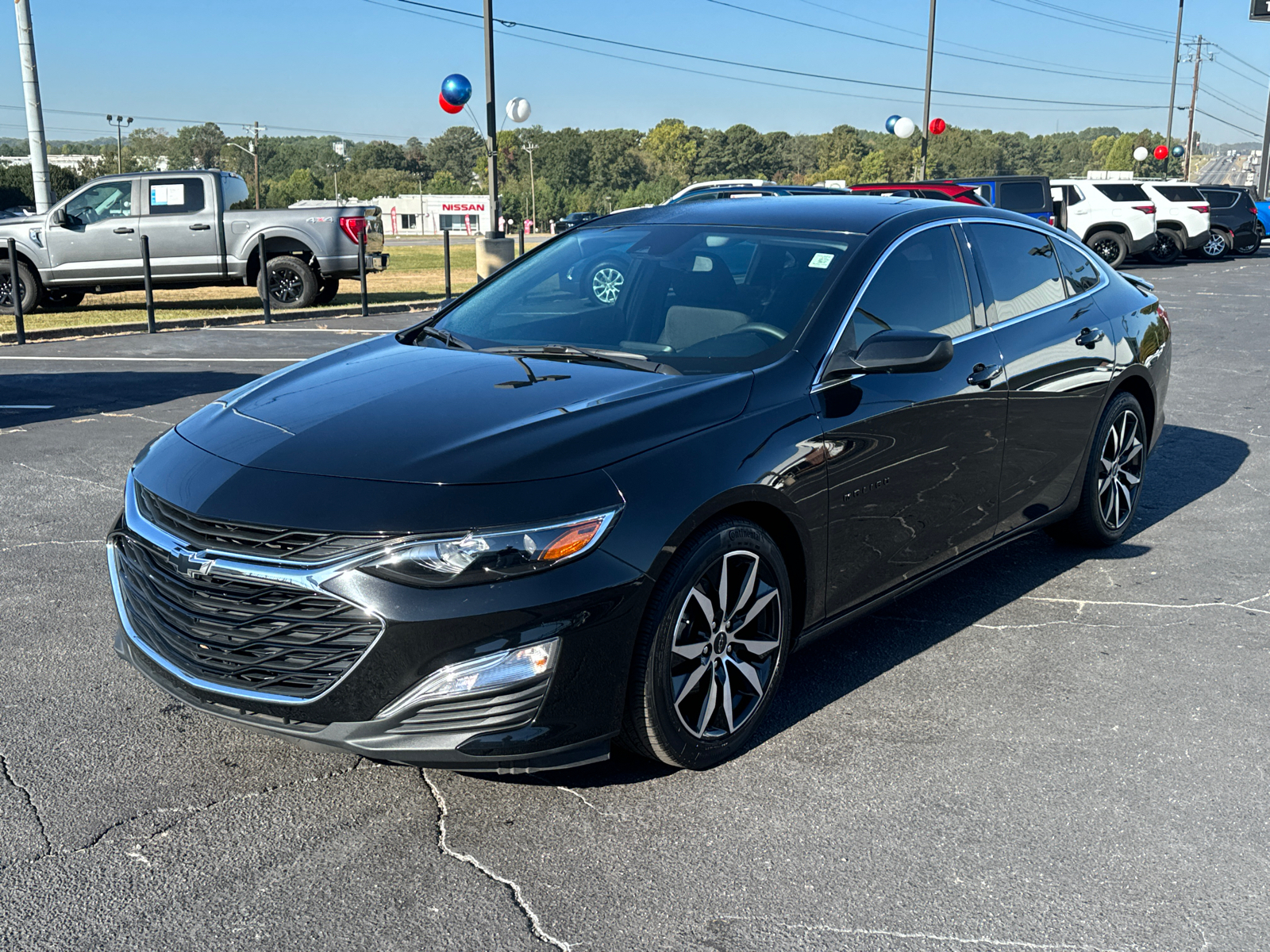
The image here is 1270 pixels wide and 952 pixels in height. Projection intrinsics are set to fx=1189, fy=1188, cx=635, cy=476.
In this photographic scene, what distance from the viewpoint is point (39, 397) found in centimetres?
995

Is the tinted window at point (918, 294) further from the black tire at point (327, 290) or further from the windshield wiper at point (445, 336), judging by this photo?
the black tire at point (327, 290)

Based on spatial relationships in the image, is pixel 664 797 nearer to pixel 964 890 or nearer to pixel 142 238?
pixel 964 890

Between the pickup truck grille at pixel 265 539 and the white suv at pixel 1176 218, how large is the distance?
28.9 metres

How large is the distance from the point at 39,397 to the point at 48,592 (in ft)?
18.4

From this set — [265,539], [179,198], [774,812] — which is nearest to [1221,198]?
[179,198]

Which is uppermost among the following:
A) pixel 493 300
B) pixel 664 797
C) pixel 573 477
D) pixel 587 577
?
pixel 493 300

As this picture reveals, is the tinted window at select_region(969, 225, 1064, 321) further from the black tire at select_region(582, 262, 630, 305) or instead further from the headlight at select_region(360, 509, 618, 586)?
the headlight at select_region(360, 509, 618, 586)

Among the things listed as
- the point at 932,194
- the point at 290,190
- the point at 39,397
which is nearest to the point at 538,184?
the point at 290,190

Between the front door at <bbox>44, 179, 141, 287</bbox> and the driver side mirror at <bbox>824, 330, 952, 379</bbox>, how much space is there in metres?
15.7

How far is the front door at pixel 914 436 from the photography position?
3.90m

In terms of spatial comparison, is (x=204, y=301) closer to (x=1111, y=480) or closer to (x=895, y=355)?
(x=1111, y=480)

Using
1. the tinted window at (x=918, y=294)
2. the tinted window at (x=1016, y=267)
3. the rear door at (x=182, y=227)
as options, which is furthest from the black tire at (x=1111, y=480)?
the rear door at (x=182, y=227)

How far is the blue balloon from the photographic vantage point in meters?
23.2

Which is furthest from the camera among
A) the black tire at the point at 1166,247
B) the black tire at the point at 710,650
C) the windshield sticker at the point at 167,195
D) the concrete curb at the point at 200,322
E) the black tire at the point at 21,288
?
the black tire at the point at 1166,247
